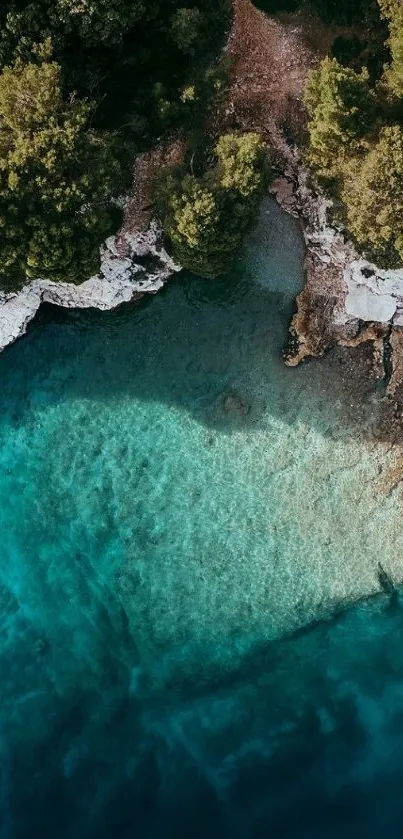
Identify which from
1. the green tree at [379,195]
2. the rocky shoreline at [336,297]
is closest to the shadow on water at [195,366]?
the rocky shoreline at [336,297]

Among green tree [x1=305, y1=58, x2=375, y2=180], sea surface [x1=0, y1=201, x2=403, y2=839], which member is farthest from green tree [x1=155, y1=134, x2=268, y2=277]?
sea surface [x1=0, y1=201, x2=403, y2=839]

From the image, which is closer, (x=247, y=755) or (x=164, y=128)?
(x=164, y=128)

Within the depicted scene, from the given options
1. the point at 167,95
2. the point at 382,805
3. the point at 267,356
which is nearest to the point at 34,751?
the point at 382,805

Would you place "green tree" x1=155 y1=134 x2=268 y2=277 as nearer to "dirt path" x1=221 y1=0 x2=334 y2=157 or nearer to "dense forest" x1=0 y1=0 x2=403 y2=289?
"dense forest" x1=0 y1=0 x2=403 y2=289

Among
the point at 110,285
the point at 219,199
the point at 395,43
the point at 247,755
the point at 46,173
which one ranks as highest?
the point at 395,43

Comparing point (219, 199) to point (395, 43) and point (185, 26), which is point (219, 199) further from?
point (395, 43)

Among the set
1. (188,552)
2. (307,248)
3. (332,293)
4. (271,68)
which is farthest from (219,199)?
(188,552)

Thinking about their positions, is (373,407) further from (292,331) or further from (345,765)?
(345,765)

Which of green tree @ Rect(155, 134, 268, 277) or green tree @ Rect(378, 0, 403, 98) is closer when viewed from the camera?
green tree @ Rect(378, 0, 403, 98)
